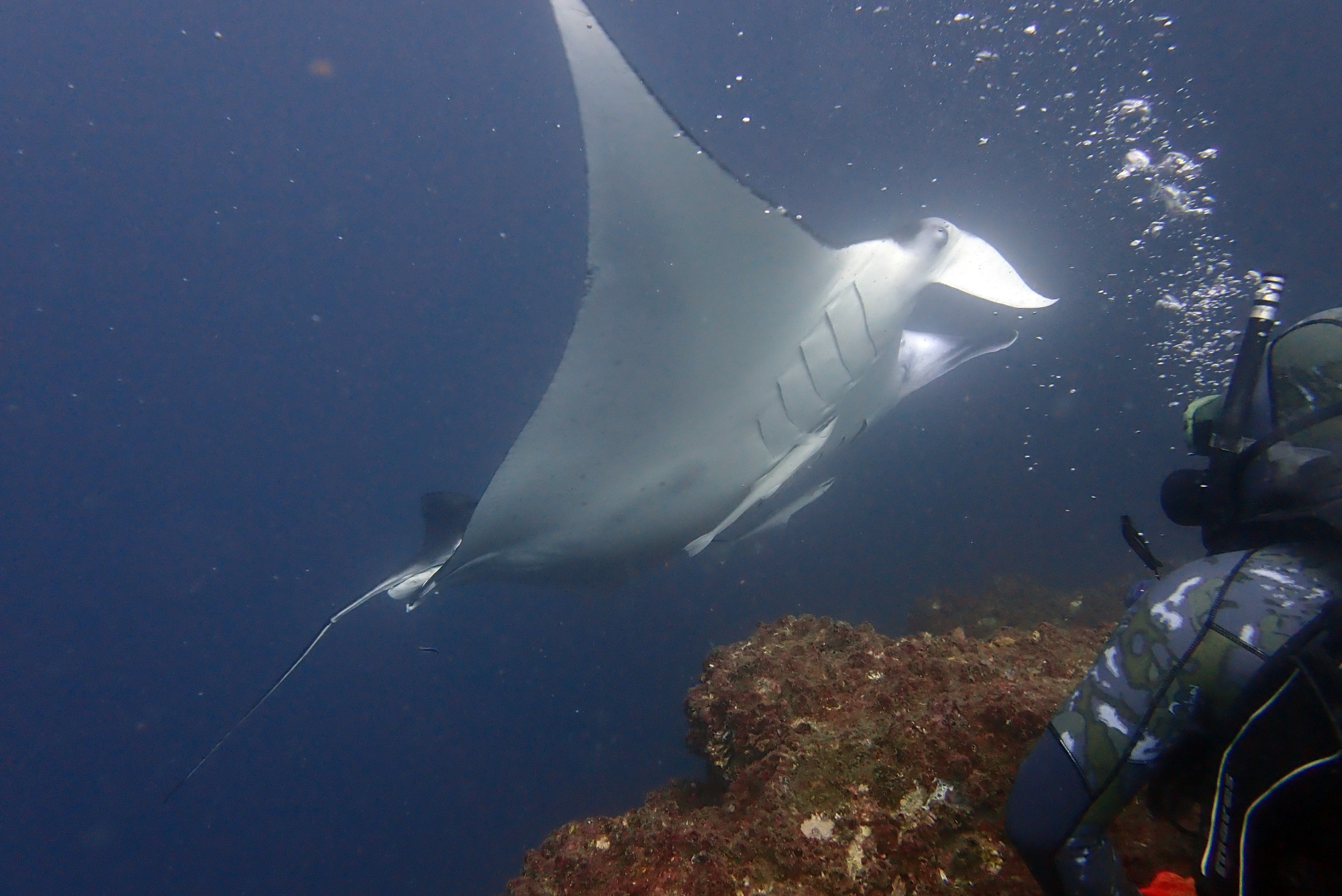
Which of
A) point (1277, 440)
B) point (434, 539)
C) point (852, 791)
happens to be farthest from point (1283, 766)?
point (434, 539)

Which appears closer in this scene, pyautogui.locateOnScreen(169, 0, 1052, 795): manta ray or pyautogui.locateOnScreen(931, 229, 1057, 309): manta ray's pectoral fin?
pyautogui.locateOnScreen(169, 0, 1052, 795): manta ray

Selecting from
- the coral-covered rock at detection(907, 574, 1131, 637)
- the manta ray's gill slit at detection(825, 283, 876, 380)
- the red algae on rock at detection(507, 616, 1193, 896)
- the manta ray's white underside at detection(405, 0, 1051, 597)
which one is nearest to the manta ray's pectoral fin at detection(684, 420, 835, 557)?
the manta ray's white underside at detection(405, 0, 1051, 597)

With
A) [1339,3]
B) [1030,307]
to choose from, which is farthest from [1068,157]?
[1030,307]

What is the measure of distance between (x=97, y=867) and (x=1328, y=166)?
58012 mm

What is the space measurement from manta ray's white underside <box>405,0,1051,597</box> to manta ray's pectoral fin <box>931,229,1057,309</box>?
0.01 metres

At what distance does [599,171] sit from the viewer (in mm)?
2451

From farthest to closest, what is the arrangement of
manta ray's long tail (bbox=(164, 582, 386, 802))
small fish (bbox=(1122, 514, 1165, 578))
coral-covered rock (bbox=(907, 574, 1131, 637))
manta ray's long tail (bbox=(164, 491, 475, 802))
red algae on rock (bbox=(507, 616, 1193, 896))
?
coral-covered rock (bbox=(907, 574, 1131, 637)) < manta ray's long tail (bbox=(164, 491, 475, 802)) < manta ray's long tail (bbox=(164, 582, 386, 802)) < red algae on rock (bbox=(507, 616, 1193, 896)) < small fish (bbox=(1122, 514, 1165, 578))

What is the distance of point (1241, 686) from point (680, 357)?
94.2 inches

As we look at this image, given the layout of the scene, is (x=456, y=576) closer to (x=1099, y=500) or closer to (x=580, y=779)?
(x=580, y=779)

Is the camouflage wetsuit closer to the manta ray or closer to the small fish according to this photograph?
the small fish

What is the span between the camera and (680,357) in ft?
10.1

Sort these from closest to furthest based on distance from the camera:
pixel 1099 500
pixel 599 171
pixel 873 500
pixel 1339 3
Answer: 1. pixel 599 171
2. pixel 1339 3
3. pixel 873 500
4. pixel 1099 500

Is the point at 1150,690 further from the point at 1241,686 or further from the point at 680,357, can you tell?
the point at 680,357

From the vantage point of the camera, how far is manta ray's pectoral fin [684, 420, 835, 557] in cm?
363
